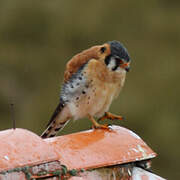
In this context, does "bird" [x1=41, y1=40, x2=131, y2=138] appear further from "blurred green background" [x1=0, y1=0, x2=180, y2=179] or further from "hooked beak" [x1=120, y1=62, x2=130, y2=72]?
"blurred green background" [x1=0, y1=0, x2=180, y2=179]

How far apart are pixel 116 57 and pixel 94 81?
226mm

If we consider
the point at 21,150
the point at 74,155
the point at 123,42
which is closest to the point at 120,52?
the point at 74,155

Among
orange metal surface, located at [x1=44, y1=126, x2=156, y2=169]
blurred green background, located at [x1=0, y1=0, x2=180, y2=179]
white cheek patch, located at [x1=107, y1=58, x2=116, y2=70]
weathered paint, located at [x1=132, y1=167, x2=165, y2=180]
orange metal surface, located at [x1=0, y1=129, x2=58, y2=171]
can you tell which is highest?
orange metal surface, located at [x1=0, y1=129, x2=58, y2=171]

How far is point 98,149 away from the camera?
2.09 meters

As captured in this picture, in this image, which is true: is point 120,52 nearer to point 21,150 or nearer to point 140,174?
point 140,174

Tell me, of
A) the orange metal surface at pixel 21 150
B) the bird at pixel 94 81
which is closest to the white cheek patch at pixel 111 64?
the bird at pixel 94 81

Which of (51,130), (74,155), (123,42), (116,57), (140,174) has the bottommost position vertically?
(123,42)

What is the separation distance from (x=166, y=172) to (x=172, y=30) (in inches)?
90.5

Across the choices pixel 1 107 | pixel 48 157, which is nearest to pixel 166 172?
pixel 1 107

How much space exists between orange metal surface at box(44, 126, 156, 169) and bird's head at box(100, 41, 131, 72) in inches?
40.9

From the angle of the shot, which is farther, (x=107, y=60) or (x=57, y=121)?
(x=57, y=121)

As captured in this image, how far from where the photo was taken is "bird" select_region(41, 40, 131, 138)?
339 centimetres

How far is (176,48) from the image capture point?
30.2 ft

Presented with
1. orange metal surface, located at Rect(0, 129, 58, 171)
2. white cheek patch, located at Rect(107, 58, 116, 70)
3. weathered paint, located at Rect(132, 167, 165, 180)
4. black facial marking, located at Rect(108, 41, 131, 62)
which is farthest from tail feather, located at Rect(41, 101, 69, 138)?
orange metal surface, located at Rect(0, 129, 58, 171)
